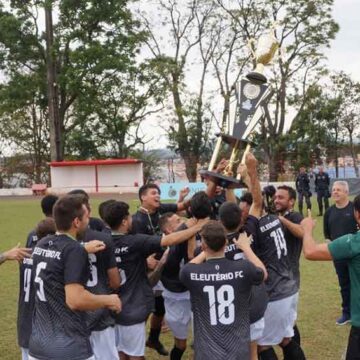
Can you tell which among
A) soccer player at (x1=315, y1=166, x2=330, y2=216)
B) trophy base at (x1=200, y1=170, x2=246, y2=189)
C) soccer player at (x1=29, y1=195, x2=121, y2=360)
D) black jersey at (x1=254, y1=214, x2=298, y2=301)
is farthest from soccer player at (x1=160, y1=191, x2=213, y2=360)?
soccer player at (x1=315, y1=166, x2=330, y2=216)

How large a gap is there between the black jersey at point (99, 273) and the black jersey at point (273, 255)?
159 centimetres

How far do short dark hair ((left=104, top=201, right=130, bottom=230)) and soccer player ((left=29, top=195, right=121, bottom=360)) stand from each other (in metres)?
1.05

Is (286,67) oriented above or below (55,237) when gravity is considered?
above

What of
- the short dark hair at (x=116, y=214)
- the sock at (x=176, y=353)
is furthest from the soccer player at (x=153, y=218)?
the short dark hair at (x=116, y=214)

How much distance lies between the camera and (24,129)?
170ft

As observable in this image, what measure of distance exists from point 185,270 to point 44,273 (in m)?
1.15

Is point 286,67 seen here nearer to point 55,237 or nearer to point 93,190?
point 93,190

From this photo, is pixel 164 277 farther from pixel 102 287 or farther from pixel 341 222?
pixel 341 222

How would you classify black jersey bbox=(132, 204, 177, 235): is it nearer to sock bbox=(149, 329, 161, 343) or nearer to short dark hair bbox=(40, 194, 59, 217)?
short dark hair bbox=(40, 194, 59, 217)

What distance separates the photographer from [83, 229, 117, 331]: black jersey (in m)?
4.65

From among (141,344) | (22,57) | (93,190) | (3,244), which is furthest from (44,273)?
(22,57)

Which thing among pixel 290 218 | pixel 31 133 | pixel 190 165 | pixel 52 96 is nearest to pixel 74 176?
pixel 52 96

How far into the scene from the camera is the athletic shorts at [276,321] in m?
5.62

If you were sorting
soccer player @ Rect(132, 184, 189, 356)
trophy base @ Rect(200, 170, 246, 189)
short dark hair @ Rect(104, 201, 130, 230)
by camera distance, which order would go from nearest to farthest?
short dark hair @ Rect(104, 201, 130, 230) < trophy base @ Rect(200, 170, 246, 189) < soccer player @ Rect(132, 184, 189, 356)
